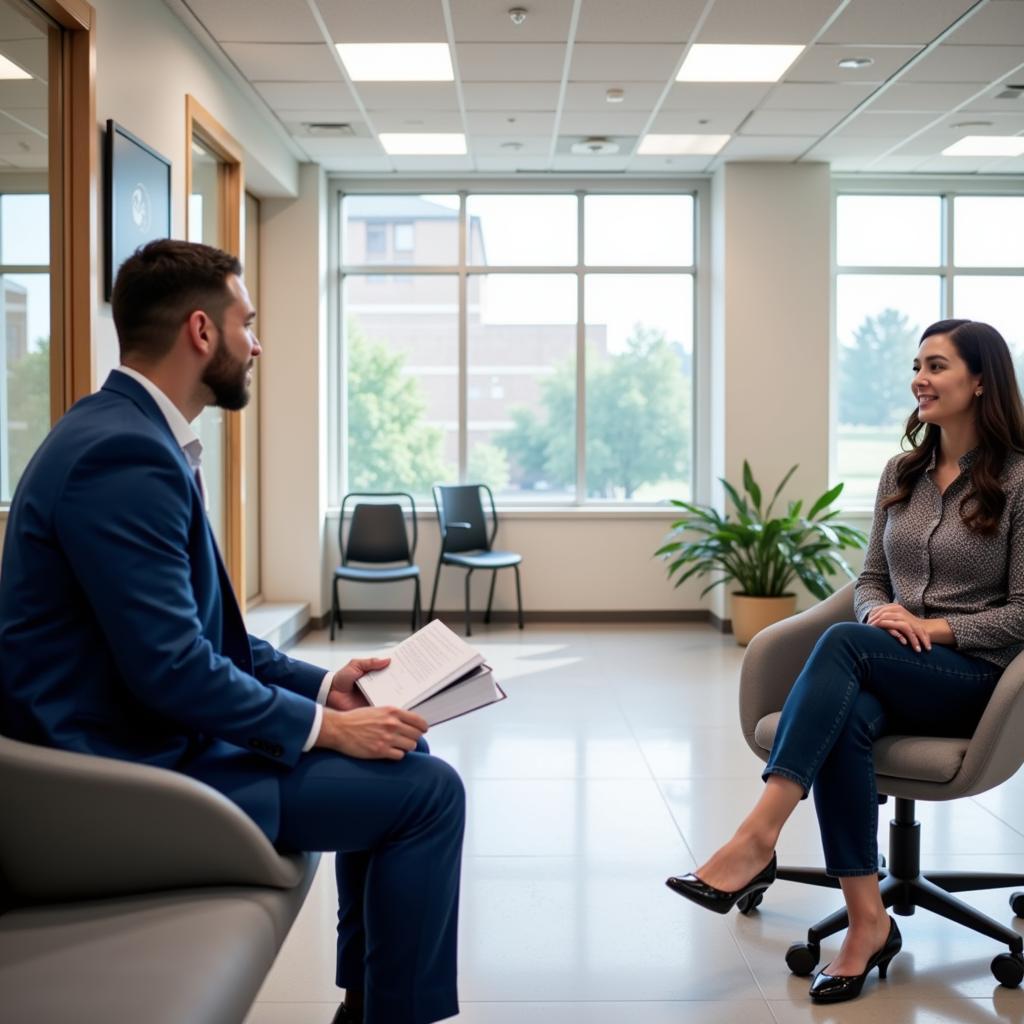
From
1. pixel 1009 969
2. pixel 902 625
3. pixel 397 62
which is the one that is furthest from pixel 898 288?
pixel 1009 969

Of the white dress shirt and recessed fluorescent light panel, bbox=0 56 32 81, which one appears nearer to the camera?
the white dress shirt

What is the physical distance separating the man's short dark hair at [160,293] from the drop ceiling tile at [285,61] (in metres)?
3.55

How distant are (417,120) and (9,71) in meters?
3.19

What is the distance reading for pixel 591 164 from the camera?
7.26 meters

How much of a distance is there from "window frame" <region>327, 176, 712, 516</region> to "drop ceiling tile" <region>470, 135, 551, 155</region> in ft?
2.15

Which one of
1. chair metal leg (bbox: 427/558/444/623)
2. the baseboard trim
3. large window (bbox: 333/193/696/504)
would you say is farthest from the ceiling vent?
the baseboard trim

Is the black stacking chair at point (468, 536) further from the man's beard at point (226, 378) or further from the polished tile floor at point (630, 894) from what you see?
the man's beard at point (226, 378)

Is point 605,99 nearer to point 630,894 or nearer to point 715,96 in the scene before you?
point 715,96

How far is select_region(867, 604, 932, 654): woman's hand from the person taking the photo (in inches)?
97.6

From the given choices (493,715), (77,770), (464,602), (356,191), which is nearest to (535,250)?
(356,191)

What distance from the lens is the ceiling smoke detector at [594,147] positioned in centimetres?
663

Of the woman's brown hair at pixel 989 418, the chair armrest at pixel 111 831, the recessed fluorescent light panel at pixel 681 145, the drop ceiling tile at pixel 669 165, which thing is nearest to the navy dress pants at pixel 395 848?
the chair armrest at pixel 111 831

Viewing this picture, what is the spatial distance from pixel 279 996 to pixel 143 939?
96 cm

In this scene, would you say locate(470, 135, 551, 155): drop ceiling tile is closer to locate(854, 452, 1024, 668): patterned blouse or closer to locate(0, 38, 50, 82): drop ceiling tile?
locate(0, 38, 50, 82): drop ceiling tile
